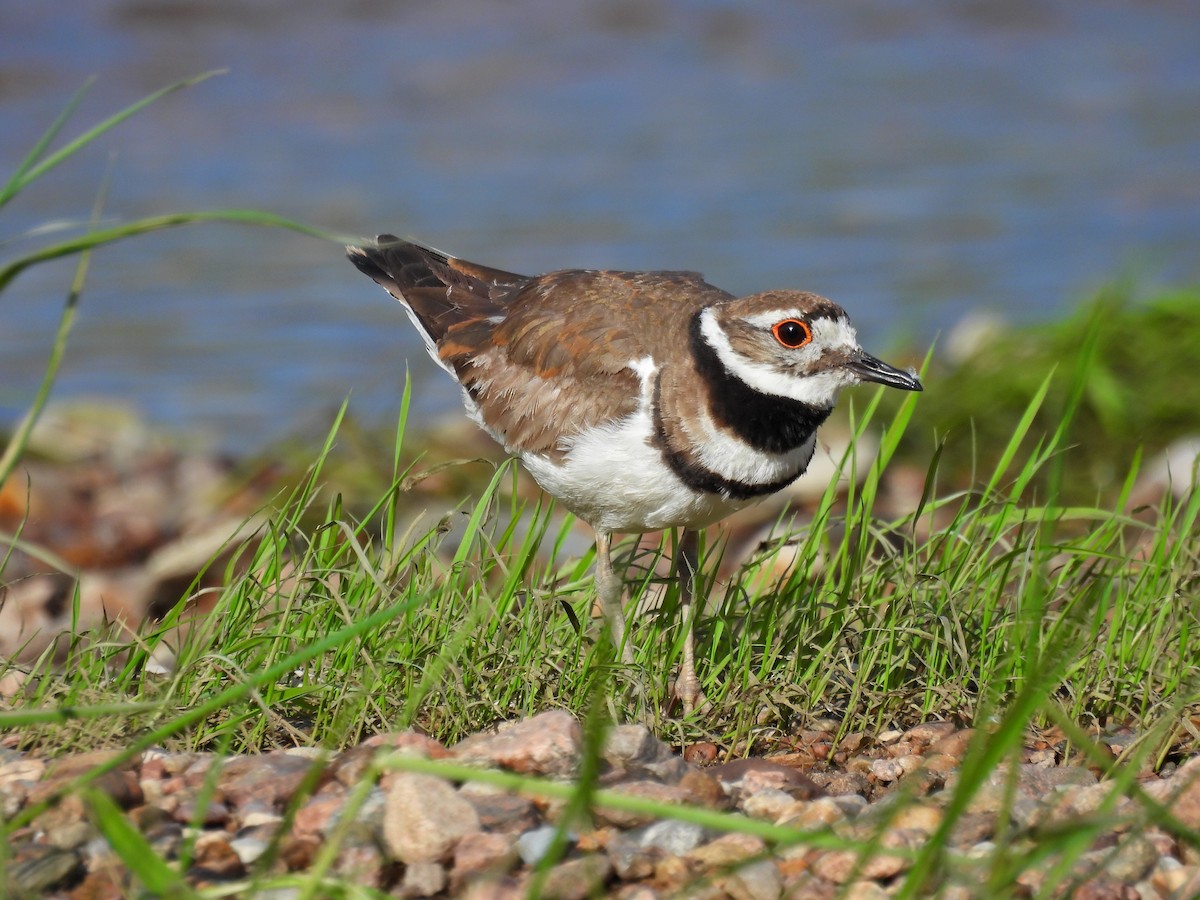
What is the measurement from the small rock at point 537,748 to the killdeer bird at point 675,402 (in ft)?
2.21

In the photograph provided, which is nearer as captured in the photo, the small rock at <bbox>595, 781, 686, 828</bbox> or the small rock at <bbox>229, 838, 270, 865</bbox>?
the small rock at <bbox>229, 838, 270, 865</bbox>

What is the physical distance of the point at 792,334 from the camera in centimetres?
447

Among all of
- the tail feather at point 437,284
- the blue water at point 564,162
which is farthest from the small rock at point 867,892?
the blue water at point 564,162

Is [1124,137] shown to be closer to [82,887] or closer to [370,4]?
[370,4]

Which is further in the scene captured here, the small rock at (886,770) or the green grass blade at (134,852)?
the small rock at (886,770)

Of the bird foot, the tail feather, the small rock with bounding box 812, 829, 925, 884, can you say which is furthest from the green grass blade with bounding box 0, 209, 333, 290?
the tail feather

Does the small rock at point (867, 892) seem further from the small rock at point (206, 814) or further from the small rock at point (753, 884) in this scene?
the small rock at point (206, 814)

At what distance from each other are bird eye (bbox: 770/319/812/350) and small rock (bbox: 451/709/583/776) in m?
1.52

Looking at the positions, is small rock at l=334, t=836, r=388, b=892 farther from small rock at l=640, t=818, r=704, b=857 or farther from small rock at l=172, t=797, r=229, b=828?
small rock at l=640, t=818, r=704, b=857

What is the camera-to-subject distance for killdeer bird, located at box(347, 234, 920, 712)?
439 centimetres

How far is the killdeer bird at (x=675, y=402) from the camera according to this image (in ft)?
14.4

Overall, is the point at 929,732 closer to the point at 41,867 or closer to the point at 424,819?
the point at 424,819

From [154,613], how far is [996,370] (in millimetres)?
4423

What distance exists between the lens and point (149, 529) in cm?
805
